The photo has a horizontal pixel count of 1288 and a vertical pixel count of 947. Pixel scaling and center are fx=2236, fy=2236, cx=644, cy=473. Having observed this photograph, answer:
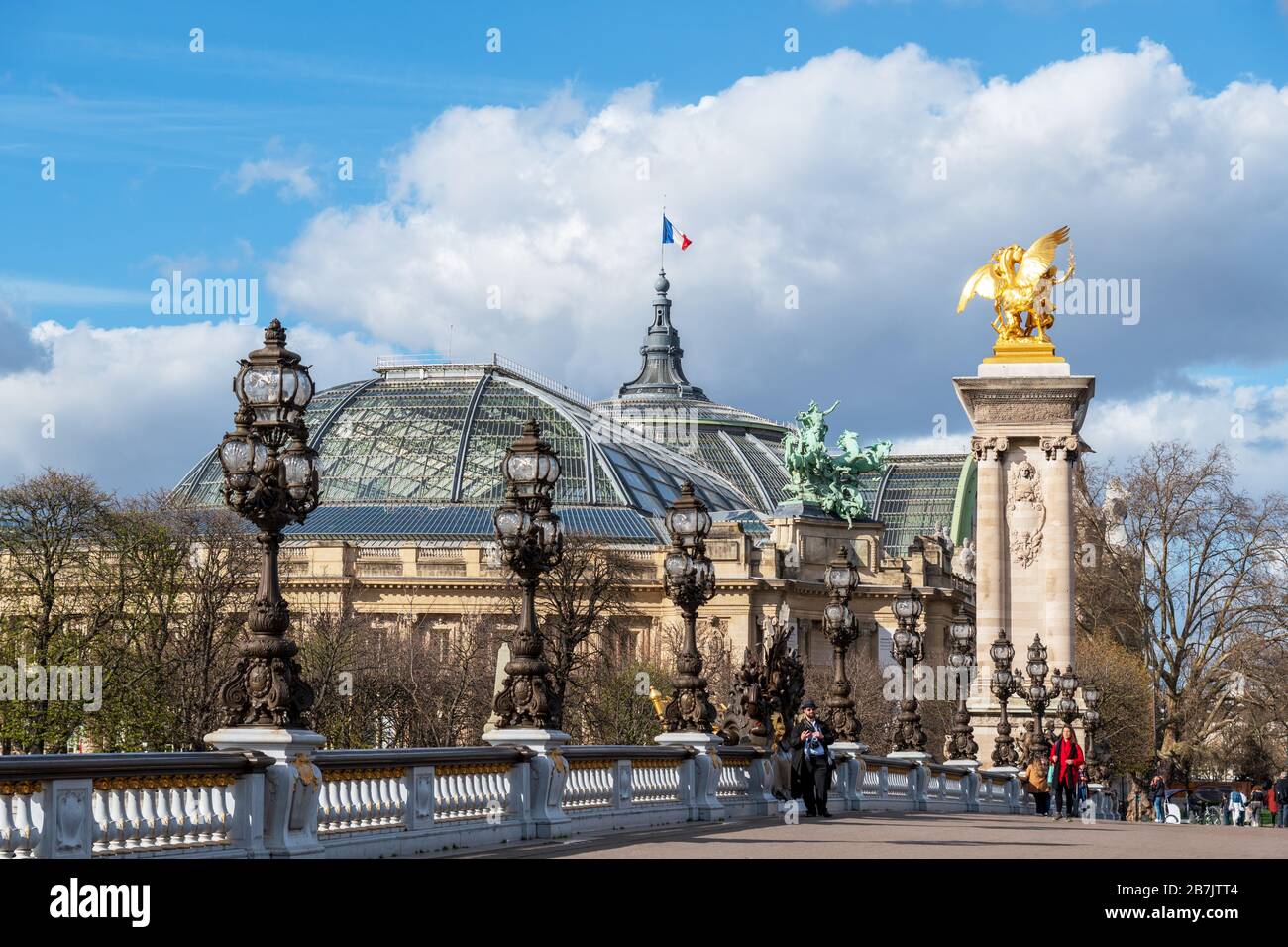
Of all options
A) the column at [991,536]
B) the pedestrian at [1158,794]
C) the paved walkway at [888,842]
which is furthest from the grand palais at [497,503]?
the paved walkway at [888,842]

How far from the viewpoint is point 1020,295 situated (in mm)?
59219

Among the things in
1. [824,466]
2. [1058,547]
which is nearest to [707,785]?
[1058,547]

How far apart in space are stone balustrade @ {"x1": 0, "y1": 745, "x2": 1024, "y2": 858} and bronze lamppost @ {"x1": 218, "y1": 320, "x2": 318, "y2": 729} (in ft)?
2.10

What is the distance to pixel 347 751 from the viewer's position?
1955 cm

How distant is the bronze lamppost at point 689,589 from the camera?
2942cm

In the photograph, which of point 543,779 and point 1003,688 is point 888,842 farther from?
point 1003,688

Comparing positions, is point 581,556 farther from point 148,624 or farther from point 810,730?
point 810,730

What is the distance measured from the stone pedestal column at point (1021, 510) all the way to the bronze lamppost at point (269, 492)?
127ft

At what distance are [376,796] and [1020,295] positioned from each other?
4178 centimetres

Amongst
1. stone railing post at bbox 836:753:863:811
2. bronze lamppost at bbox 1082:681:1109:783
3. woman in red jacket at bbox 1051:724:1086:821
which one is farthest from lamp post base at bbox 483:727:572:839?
bronze lamppost at bbox 1082:681:1109:783

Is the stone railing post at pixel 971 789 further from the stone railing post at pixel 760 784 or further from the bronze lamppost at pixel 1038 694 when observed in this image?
the stone railing post at pixel 760 784

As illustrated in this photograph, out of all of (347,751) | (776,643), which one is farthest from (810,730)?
(347,751)

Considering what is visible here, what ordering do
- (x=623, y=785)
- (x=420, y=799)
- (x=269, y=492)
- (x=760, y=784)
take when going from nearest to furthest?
(x=269, y=492), (x=420, y=799), (x=623, y=785), (x=760, y=784)
